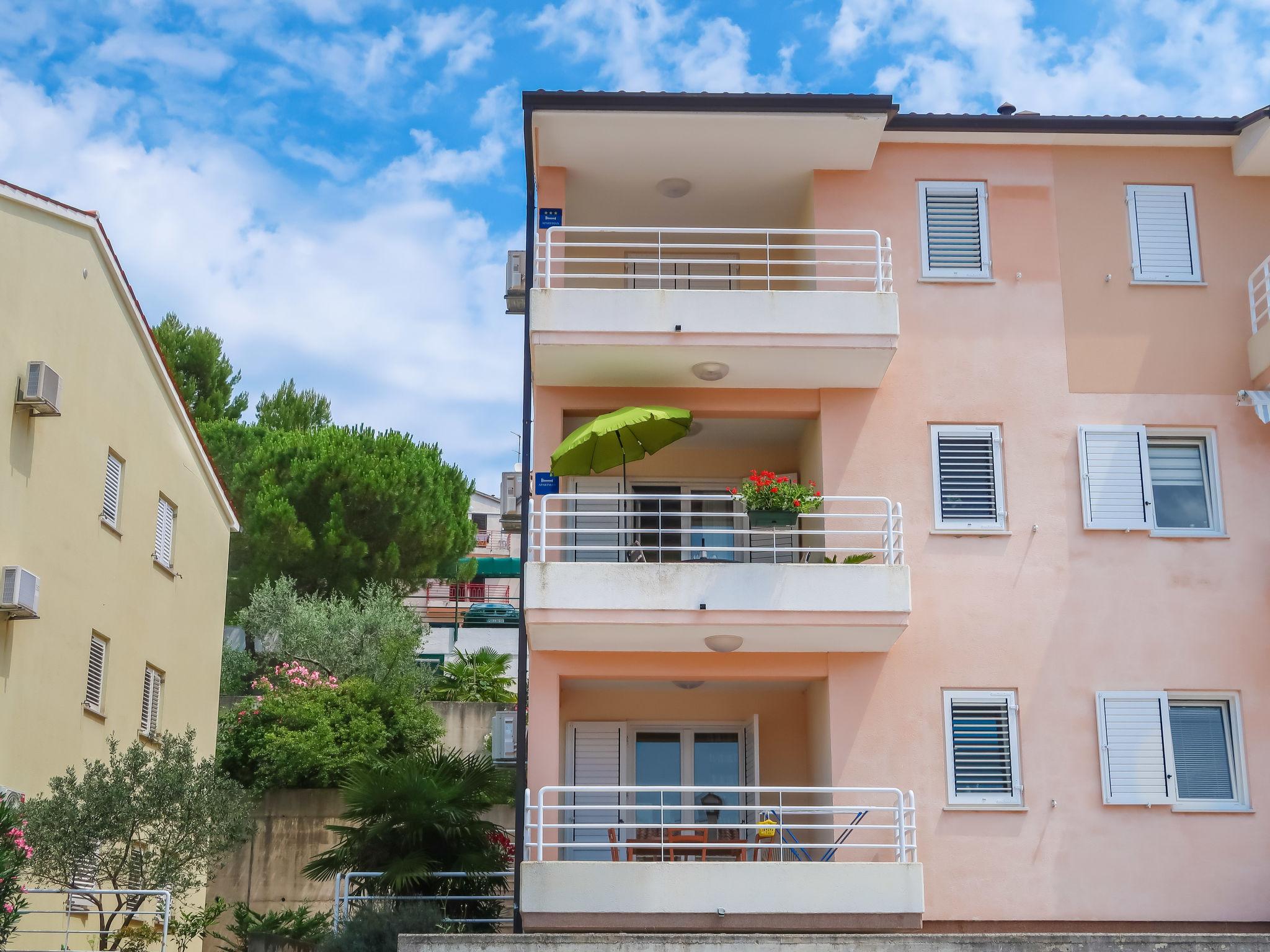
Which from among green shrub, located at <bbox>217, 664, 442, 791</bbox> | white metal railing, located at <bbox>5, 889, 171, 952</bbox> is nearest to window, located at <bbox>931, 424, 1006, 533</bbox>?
white metal railing, located at <bbox>5, 889, 171, 952</bbox>

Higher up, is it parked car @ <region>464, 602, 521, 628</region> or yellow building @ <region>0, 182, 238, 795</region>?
parked car @ <region>464, 602, 521, 628</region>

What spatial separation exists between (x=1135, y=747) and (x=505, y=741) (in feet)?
27.0

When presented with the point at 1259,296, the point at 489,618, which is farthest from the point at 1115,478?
the point at 489,618

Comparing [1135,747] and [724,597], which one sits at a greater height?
[724,597]

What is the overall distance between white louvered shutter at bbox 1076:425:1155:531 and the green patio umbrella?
524cm

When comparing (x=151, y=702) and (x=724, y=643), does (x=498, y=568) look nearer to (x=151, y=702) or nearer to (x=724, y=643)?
(x=151, y=702)

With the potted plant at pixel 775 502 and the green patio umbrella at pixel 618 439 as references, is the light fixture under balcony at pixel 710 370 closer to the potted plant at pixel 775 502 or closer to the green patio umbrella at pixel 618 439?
the green patio umbrella at pixel 618 439

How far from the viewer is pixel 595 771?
20.2 metres

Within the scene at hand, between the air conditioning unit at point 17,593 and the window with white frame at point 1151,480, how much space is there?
43.8 ft

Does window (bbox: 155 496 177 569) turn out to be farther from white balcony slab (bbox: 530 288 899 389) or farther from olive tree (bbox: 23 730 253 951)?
white balcony slab (bbox: 530 288 899 389)

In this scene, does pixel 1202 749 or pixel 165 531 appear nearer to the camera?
pixel 1202 749

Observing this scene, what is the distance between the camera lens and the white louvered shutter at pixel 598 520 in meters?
20.2

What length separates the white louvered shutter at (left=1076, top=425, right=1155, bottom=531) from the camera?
19125 mm

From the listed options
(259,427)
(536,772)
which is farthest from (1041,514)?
(259,427)
